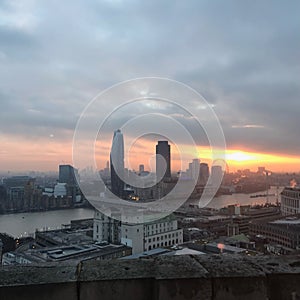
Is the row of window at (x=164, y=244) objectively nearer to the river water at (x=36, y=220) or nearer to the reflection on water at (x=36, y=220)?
the river water at (x=36, y=220)

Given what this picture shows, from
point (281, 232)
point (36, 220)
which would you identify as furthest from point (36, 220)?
point (281, 232)

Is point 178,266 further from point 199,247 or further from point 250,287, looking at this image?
point 199,247

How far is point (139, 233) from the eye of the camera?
10.3 metres

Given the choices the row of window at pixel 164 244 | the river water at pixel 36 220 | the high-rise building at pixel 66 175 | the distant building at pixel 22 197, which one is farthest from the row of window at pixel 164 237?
the distant building at pixel 22 197

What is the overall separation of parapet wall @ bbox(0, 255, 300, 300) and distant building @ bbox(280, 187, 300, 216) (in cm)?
1970

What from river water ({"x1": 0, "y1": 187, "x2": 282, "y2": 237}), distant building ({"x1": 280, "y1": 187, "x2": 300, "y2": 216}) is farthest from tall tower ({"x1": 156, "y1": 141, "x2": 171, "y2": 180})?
distant building ({"x1": 280, "y1": 187, "x2": 300, "y2": 216})

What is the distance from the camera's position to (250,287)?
60 cm

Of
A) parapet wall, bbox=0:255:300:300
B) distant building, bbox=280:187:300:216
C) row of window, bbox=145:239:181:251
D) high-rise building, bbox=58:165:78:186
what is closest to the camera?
parapet wall, bbox=0:255:300:300

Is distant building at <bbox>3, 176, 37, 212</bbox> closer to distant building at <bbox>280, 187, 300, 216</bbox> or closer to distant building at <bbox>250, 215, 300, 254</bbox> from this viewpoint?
distant building at <bbox>280, 187, 300, 216</bbox>

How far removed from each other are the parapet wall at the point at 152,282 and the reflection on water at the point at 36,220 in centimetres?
1664

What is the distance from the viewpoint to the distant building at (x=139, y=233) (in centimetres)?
1020

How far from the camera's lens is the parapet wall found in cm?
59

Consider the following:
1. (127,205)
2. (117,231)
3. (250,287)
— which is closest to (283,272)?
(250,287)

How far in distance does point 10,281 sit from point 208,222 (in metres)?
15.3
